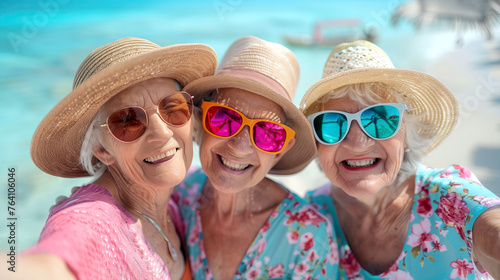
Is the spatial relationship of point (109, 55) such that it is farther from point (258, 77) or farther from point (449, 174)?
point (449, 174)

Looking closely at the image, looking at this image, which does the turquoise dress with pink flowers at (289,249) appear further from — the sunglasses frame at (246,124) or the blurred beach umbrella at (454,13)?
the blurred beach umbrella at (454,13)

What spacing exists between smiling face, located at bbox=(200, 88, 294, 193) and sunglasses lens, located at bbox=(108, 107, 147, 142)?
20.6 inches

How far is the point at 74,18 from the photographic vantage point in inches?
726

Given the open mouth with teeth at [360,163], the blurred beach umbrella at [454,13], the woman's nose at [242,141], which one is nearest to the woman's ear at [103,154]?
the woman's nose at [242,141]

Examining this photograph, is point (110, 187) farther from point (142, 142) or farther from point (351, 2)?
point (351, 2)

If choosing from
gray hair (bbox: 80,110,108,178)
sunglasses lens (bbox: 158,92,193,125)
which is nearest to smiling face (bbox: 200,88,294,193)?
sunglasses lens (bbox: 158,92,193,125)

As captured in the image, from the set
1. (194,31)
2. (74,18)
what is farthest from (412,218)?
(74,18)

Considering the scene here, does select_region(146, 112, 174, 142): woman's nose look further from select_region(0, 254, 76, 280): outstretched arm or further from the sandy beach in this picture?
the sandy beach

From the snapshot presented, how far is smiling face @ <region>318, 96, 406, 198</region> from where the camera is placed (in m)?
2.50

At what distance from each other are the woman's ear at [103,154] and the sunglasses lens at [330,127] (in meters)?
1.18

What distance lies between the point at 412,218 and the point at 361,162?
492 millimetres

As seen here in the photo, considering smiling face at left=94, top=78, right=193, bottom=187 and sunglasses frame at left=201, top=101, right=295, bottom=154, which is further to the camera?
sunglasses frame at left=201, top=101, right=295, bottom=154

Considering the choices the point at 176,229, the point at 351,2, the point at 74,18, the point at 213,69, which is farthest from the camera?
the point at 351,2

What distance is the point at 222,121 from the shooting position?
2.55 meters
